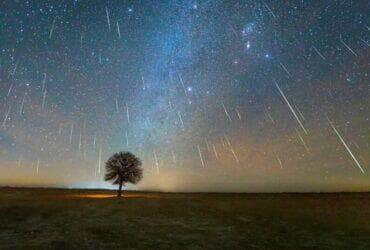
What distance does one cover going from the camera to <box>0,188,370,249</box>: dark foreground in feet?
119

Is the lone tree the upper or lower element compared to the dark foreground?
upper

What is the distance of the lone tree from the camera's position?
270ft

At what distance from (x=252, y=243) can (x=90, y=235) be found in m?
13.9

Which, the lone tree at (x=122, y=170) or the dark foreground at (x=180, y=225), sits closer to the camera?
the dark foreground at (x=180, y=225)

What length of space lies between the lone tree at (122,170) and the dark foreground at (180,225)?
2400cm

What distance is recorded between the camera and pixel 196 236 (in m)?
38.8

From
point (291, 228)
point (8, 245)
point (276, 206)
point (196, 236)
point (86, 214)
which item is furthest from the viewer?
point (276, 206)

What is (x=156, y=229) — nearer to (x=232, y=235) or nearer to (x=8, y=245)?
(x=232, y=235)

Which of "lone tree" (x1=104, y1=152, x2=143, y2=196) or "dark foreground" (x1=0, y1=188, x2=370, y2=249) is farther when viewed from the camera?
"lone tree" (x1=104, y1=152, x2=143, y2=196)

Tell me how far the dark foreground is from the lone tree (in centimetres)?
2400

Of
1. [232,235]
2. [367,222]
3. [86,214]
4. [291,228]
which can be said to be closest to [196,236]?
[232,235]

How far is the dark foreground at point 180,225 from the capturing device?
36.2 meters

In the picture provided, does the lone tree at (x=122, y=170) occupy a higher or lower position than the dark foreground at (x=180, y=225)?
higher

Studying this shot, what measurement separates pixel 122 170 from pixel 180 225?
40867 millimetres
